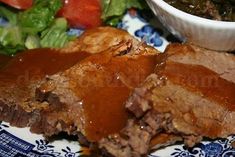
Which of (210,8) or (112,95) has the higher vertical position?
(210,8)

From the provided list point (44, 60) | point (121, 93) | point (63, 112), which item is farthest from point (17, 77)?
point (121, 93)

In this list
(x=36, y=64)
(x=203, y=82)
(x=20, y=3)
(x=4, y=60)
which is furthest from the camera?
(x=20, y=3)

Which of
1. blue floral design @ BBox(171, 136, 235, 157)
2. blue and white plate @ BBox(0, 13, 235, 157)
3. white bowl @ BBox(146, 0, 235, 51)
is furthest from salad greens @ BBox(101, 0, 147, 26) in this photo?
blue floral design @ BBox(171, 136, 235, 157)

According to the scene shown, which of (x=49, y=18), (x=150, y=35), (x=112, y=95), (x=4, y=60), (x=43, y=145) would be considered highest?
(x=49, y=18)

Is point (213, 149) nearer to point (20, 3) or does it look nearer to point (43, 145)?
point (43, 145)

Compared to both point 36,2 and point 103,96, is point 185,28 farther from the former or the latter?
point 36,2

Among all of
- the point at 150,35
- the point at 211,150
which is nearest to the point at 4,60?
the point at 150,35

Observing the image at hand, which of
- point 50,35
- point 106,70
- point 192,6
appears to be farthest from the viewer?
point 50,35
